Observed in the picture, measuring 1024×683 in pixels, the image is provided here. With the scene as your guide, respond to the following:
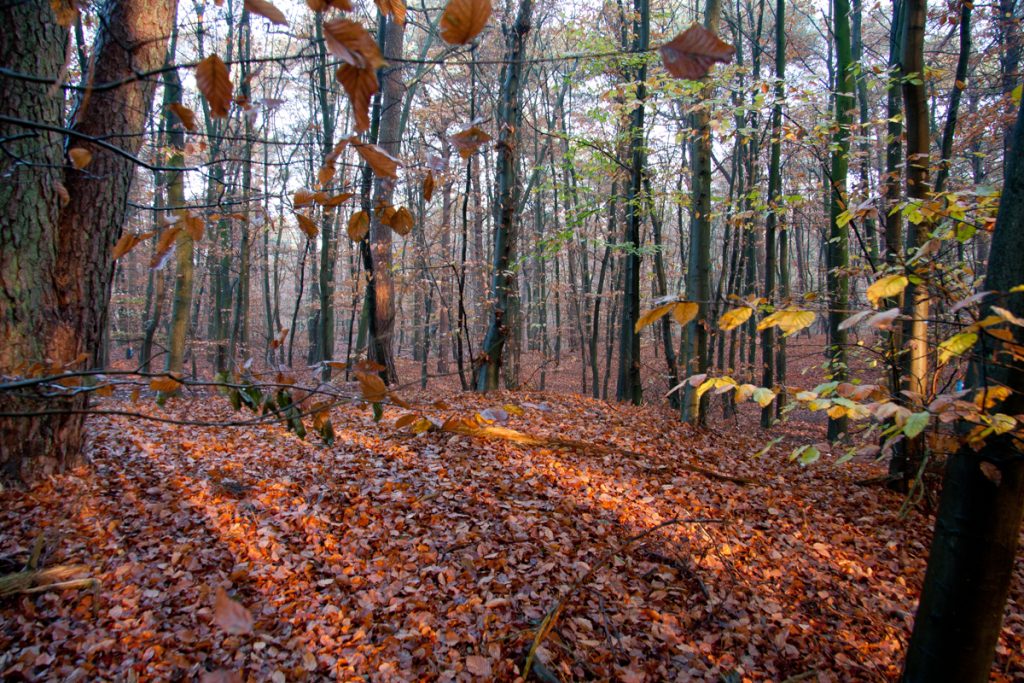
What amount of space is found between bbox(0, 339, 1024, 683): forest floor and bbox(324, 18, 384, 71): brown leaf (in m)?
A: 1.56

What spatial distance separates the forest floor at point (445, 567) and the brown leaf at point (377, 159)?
1.30 metres

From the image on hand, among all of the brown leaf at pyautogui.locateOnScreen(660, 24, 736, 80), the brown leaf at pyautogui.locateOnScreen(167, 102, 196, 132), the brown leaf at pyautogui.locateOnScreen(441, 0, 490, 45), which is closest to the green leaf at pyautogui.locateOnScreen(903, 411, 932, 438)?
the brown leaf at pyautogui.locateOnScreen(660, 24, 736, 80)

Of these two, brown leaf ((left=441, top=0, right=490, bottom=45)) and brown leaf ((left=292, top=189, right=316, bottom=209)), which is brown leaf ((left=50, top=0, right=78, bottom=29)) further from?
brown leaf ((left=441, top=0, right=490, bottom=45))

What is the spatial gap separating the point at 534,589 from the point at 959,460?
270 centimetres

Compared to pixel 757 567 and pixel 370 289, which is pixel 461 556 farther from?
pixel 370 289

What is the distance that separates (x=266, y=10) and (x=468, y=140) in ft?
1.72

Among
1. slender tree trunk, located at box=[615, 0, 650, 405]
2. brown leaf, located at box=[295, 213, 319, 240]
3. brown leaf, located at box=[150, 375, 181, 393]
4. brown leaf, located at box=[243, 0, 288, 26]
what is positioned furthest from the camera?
slender tree trunk, located at box=[615, 0, 650, 405]

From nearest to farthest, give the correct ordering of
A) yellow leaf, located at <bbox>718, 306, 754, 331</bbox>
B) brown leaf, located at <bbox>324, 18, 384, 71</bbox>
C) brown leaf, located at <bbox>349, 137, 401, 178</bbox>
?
brown leaf, located at <bbox>324, 18, 384, 71</bbox>
brown leaf, located at <bbox>349, 137, 401, 178</bbox>
yellow leaf, located at <bbox>718, 306, 754, 331</bbox>

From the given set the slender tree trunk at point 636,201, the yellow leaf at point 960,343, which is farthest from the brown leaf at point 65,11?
the slender tree trunk at point 636,201

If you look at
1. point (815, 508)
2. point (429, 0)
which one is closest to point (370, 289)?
point (815, 508)

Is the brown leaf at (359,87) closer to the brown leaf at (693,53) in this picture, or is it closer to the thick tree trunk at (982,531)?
the brown leaf at (693,53)

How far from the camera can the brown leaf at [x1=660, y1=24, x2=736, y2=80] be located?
1027mm

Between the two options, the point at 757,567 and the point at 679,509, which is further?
the point at 679,509

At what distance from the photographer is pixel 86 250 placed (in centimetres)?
400
